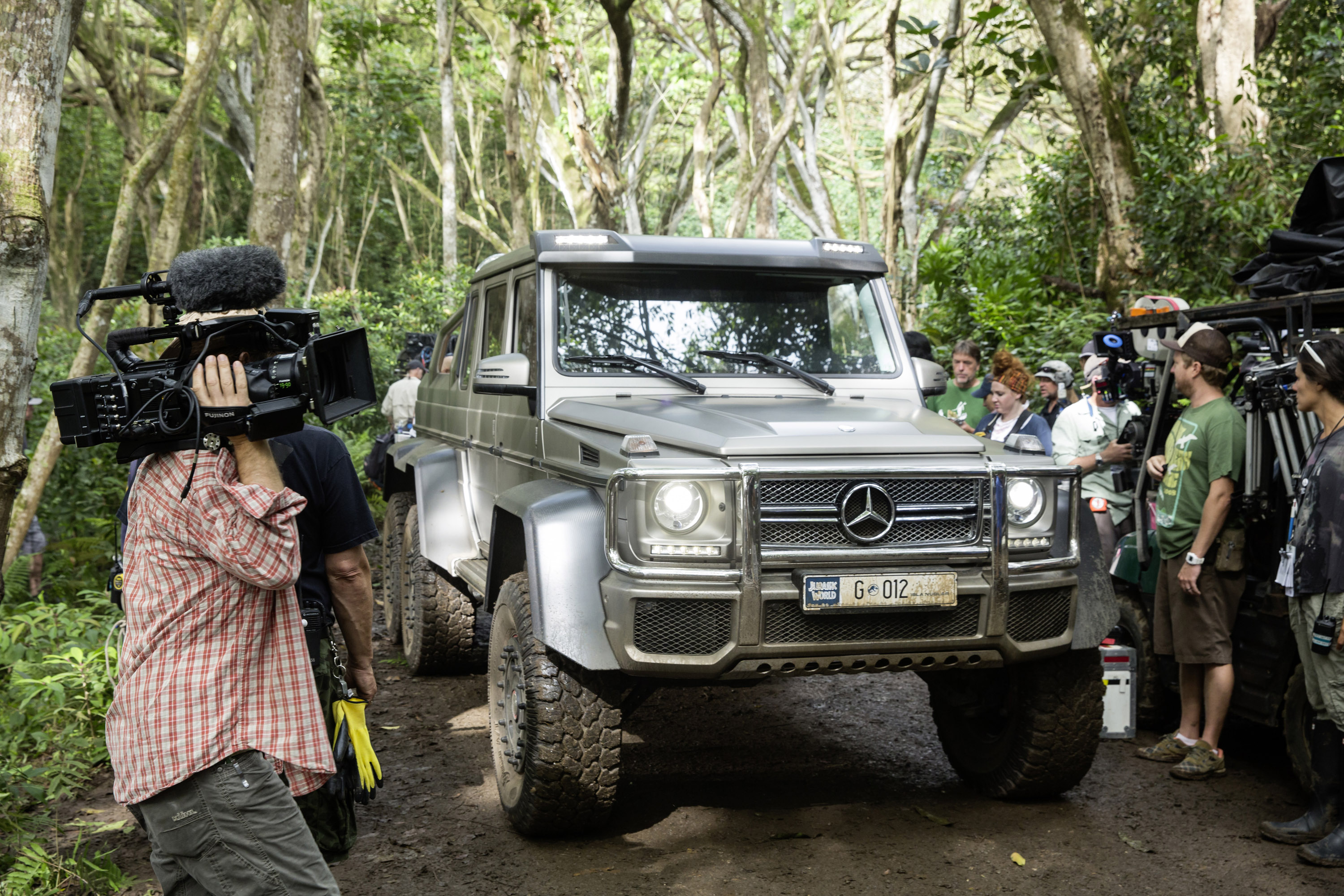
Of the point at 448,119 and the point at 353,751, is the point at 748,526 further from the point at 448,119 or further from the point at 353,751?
the point at 448,119

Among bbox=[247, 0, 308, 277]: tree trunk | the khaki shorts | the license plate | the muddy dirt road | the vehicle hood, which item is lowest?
the muddy dirt road

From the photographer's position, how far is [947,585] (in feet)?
13.6

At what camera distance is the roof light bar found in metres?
5.31

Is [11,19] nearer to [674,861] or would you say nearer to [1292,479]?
[674,861]

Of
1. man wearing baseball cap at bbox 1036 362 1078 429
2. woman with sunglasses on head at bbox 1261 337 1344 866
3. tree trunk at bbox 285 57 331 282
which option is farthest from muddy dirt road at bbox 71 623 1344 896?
tree trunk at bbox 285 57 331 282

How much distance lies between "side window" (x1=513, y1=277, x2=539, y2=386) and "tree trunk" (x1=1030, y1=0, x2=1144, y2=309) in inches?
275

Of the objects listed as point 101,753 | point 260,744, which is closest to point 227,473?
point 260,744

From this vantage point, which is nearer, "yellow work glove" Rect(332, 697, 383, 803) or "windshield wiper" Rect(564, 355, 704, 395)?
"yellow work glove" Rect(332, 697, 383, 803)

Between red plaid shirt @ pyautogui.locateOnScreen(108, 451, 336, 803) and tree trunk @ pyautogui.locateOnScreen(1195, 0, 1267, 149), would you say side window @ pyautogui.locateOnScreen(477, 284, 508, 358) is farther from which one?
tree trunk @ pyautogui.locateOnScreen(1195, 0, 1267, 149)

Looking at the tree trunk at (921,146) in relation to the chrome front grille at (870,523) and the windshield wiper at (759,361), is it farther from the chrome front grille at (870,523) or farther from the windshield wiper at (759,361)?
the chrome front grille at (870,523)

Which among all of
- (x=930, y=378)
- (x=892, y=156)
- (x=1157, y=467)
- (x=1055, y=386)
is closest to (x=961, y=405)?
(x=1055, y=386)

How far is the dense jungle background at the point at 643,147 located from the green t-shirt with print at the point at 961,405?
282 cm

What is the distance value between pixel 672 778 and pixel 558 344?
1993 mm

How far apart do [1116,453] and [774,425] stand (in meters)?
3.14
